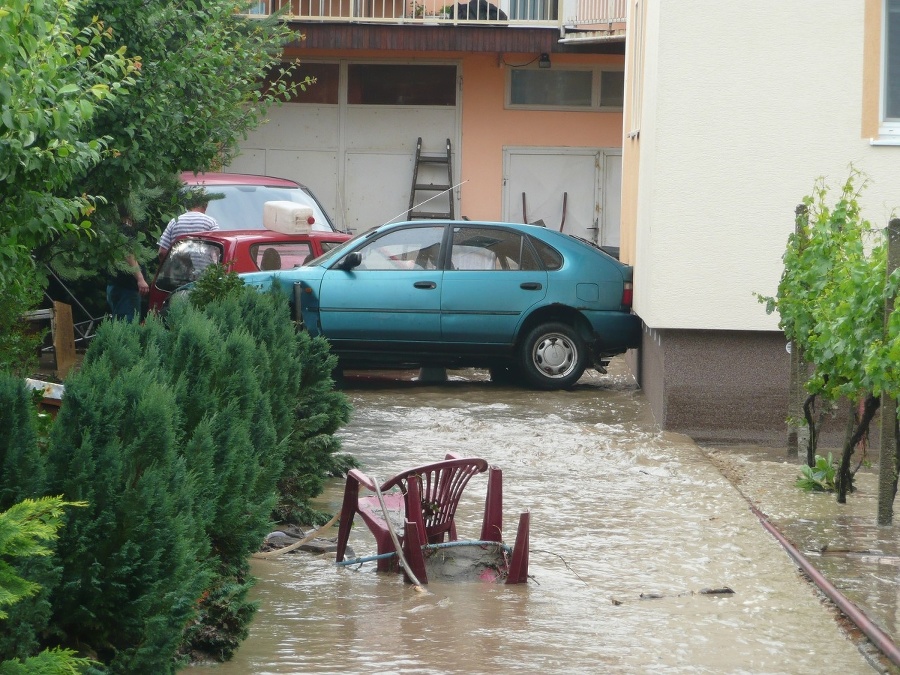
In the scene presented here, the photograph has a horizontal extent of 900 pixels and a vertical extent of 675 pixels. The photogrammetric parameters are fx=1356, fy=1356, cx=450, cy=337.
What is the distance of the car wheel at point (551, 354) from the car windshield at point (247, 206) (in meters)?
3.70

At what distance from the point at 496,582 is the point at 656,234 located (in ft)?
17.2

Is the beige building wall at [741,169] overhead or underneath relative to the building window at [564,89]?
underneath

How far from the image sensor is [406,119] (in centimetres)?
2328

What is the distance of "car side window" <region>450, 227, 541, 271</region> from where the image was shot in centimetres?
1377

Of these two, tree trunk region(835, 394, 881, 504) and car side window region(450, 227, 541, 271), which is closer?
tree trunk region(835, 394, 881, 504)

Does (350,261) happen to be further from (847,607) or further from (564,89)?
Answer: (564,89)

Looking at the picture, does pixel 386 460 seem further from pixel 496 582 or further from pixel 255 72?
pixel 255 72

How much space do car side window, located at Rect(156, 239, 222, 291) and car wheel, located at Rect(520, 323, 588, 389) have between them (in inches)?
130

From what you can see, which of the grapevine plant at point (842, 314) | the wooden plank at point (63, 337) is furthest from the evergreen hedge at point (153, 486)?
the wooden plank at point (63, 337)

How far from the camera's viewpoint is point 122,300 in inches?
568

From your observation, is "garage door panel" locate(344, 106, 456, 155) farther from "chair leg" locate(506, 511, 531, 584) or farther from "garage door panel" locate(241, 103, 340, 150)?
"chair leg" locate(506, 511, 531, 584)

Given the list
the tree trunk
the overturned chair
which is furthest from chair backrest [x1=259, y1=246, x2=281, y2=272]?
the overturned chair

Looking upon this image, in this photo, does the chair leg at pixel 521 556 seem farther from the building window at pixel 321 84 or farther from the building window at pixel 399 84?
the building window at pixel 321 84

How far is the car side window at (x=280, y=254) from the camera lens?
46.2 ft
